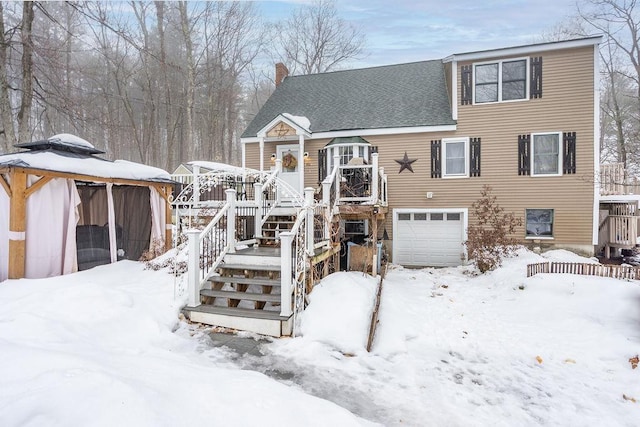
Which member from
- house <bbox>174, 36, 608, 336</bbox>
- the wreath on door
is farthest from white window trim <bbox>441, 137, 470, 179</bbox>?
the wreath on door

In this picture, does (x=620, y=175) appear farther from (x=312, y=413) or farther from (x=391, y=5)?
(x=312, y=413)

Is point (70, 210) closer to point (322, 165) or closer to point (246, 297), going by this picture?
point (246, 297)

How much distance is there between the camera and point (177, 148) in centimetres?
2506

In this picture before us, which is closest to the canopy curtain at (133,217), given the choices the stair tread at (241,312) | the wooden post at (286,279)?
the stair tread at (241,312)

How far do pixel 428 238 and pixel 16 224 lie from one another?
11248 millimetres

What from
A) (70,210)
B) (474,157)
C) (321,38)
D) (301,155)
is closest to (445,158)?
(474,157)

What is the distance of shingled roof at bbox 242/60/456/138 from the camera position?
39.8 feet

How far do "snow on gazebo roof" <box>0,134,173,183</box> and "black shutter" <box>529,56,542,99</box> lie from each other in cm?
1186

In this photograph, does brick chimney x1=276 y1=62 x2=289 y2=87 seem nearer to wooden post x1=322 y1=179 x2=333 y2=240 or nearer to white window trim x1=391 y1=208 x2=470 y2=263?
white window trim x1=391 y1=208 x2=470 y2=263

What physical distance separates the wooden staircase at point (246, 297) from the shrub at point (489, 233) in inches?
250

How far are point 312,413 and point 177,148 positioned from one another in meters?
25.6

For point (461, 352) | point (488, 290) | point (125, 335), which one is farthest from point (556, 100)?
point (125, 335)

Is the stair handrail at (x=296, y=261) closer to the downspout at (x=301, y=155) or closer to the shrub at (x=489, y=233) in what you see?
the downspout at (x=301, y=155)

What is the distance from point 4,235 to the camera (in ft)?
21.5
